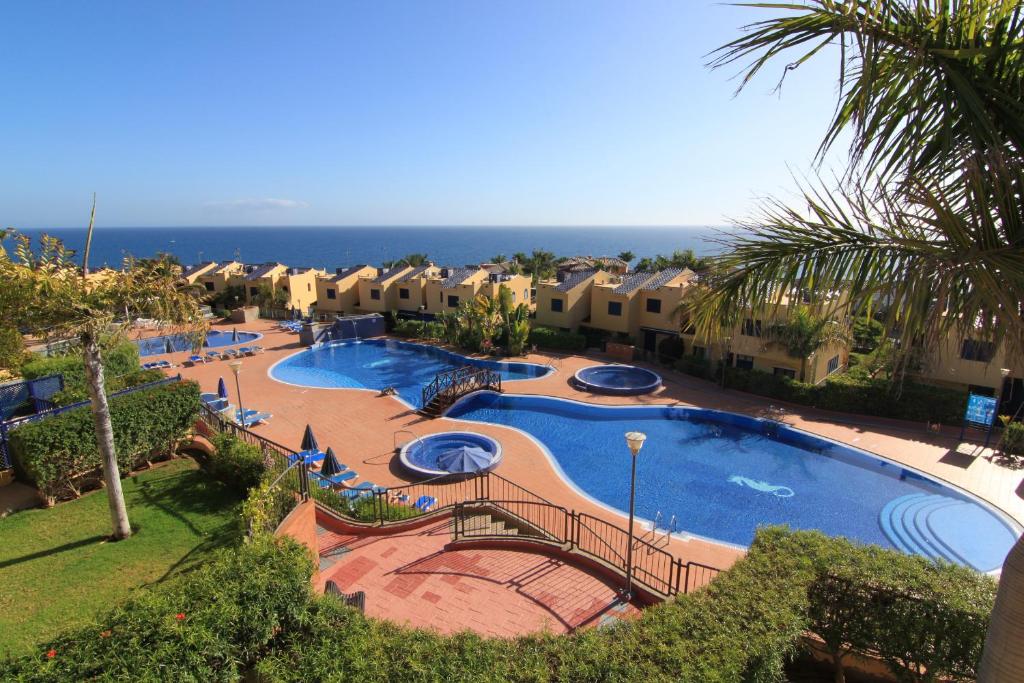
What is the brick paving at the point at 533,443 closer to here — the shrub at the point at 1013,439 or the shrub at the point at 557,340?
the shrub at the point at 1013,439

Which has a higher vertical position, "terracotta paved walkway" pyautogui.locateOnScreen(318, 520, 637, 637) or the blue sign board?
the blue sign board

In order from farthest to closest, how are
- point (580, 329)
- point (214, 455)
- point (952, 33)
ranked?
point (580, 329) → point (214, 455) → point (952, 33)

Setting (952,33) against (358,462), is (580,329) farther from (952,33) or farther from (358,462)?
(952,33)

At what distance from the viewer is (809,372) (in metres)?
23.5

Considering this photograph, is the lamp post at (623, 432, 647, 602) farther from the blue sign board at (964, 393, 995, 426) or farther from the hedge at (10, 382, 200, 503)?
the blue sign board at (964, 393, 995, 426)

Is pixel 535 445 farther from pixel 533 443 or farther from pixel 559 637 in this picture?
pixel 559 637

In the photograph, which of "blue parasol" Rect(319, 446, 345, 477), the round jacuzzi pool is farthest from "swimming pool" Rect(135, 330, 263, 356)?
"blue parasol" Rect(319, 446, 345, 477)

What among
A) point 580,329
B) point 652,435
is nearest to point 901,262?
point 652,435

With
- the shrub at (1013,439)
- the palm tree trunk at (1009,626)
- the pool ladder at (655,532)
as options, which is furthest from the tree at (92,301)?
the shrub at (1013,439)

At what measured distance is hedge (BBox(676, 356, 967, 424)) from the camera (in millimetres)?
19719

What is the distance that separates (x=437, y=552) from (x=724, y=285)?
29.9 ft

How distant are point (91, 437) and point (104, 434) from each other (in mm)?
2738

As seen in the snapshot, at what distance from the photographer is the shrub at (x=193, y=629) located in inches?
191

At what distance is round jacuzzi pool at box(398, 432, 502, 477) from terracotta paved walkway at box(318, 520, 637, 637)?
442 cm
